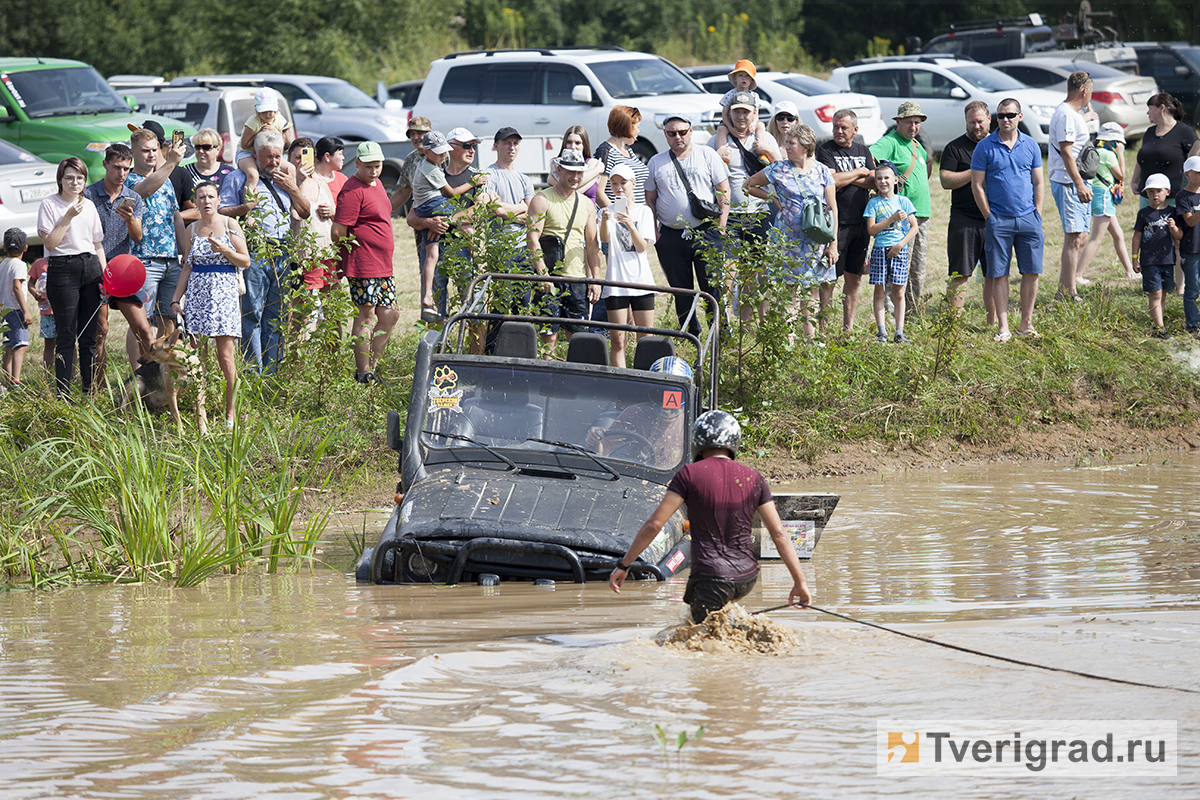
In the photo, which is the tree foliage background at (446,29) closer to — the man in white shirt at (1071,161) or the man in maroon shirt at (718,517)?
the man in white shirt at (1071,161)

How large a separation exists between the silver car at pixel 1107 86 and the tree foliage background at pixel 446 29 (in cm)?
1079

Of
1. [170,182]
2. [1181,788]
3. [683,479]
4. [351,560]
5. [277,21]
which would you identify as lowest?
[351,560]

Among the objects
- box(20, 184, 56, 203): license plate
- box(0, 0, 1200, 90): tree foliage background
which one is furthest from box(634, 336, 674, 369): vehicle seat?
box(0, 0, 1200, 90): tree foliage background

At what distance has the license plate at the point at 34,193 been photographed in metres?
14.6

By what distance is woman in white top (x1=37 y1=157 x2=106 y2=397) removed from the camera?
10312mm

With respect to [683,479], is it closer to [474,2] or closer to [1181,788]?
[1181,788]

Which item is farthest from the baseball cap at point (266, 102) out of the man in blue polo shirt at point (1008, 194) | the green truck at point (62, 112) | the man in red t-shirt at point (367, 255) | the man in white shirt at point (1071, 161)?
the man in white shirt at point (1071, 161)

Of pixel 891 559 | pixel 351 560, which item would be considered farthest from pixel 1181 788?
pixel 351 560

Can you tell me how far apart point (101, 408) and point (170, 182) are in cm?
221

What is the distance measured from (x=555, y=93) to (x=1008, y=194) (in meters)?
8.64

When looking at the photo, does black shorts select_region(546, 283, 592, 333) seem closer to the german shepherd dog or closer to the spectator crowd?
the spectator crowd

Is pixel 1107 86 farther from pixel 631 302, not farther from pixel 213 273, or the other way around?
pixel 213 273

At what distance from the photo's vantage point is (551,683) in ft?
17.7

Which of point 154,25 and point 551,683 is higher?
point 154,25
